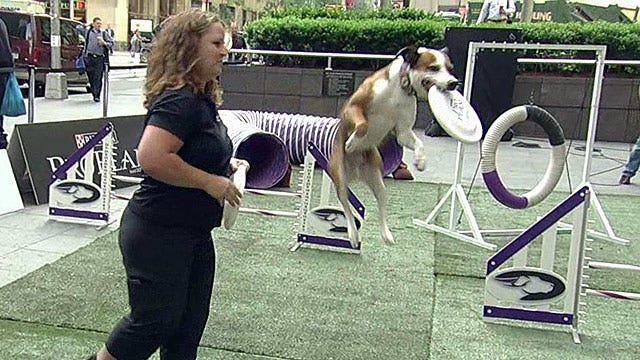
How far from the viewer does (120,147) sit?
728 cm

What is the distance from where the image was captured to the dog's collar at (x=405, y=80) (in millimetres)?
2947

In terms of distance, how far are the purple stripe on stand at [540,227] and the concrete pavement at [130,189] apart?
261cm

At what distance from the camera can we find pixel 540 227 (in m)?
4.06

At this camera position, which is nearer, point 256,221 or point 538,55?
point 256,221

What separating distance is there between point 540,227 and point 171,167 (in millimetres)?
2597

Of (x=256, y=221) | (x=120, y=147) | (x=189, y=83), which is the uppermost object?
(x=189, y=83)

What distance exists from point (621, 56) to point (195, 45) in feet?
37.4

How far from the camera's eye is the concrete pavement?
5078 mm

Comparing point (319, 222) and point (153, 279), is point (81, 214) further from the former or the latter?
point (153, 279)

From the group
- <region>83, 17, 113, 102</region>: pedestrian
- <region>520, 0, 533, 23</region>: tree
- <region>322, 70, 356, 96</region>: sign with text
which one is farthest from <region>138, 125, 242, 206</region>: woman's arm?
<region>520, 0, 533, 23</region>: tree

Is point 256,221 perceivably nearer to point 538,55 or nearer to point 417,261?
point 417,261

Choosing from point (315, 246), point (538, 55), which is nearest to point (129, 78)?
point (538, 55)

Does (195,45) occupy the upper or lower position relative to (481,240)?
upper

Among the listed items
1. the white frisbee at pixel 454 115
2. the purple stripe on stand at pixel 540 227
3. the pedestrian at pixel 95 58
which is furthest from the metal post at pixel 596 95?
the pedestrian at pixel 95 58
